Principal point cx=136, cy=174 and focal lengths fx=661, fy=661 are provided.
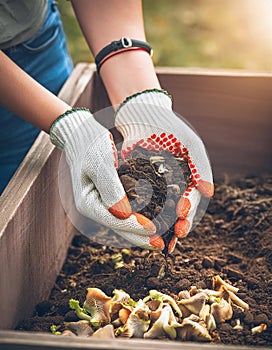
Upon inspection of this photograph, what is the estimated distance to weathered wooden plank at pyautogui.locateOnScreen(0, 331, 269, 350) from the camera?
1005 millimetres

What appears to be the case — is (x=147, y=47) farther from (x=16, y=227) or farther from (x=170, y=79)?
(x=16, y=227)

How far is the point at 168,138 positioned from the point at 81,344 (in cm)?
68

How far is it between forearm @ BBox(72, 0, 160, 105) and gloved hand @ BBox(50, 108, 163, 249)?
27 cm

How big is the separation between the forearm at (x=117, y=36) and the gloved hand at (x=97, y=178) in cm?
27

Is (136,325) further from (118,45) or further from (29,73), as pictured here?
(29,73)

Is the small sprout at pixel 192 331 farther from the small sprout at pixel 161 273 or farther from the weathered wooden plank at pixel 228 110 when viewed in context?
the weathered wooden plank at pixel 228 110

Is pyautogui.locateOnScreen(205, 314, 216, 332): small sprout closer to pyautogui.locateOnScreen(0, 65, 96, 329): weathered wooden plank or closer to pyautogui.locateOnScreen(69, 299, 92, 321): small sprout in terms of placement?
pyautogui.locateOnScreen(69, 299, 92, 321): small sprout

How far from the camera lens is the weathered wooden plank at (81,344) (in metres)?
1.00

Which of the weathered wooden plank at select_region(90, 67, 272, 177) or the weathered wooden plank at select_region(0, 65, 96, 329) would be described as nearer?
the weathered wooden plank at select_region(0, 65, 96, 329)

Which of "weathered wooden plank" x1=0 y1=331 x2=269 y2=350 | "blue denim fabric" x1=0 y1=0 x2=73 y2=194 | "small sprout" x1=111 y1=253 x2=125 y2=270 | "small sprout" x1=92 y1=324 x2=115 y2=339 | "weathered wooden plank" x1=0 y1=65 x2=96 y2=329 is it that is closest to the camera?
"weathered wooden plank" x1=0 y1=331 x2=269 y2=350

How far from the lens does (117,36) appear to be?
1869 millimetres

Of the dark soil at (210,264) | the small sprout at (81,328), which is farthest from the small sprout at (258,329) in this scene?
the small sprout at (81,328)

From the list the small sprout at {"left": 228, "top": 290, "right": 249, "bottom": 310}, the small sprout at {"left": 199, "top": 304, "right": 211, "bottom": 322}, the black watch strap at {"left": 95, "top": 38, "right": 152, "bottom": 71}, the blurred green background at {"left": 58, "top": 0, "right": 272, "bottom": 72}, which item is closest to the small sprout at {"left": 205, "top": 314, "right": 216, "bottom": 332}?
the small sprout at {"left": 199, "top": 304, "right": 211, "bottom": 322}

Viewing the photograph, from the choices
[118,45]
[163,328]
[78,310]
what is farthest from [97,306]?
[118,45]
